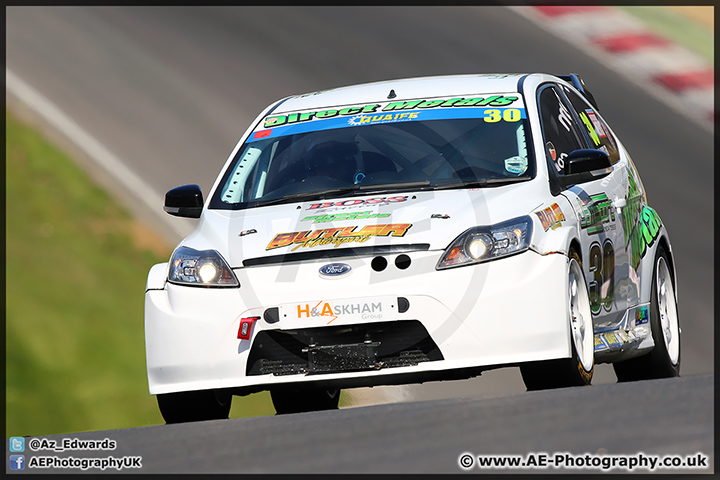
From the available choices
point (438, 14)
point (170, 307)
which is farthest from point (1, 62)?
point (170, 307)

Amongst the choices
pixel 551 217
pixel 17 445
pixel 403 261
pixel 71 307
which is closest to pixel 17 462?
pixel 17 445

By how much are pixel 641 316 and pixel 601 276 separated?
700 millimetres

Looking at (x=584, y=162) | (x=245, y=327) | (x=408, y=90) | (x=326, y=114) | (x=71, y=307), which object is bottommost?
(x=71, y=307)

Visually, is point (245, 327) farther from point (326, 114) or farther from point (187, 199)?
point (326, 114)

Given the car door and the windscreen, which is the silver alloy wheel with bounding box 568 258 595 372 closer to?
the car door

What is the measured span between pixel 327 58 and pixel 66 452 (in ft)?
41.1

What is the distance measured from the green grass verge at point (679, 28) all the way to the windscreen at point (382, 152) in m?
10.5

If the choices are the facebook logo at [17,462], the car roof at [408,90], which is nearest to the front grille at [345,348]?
the facebook logo at [17,462]

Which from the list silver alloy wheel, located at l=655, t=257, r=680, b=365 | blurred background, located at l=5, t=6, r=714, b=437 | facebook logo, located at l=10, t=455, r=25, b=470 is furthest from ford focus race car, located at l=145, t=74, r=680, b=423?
blurred background, located at l=5, t=6, r=714, b=437

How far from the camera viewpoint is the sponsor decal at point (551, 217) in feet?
20.7

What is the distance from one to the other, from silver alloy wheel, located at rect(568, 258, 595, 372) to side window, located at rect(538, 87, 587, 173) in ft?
2.47

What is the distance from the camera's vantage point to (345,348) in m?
6.17

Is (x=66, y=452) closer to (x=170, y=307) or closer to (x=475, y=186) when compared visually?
(x=170, y=307)

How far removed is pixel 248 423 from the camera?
594 cm
